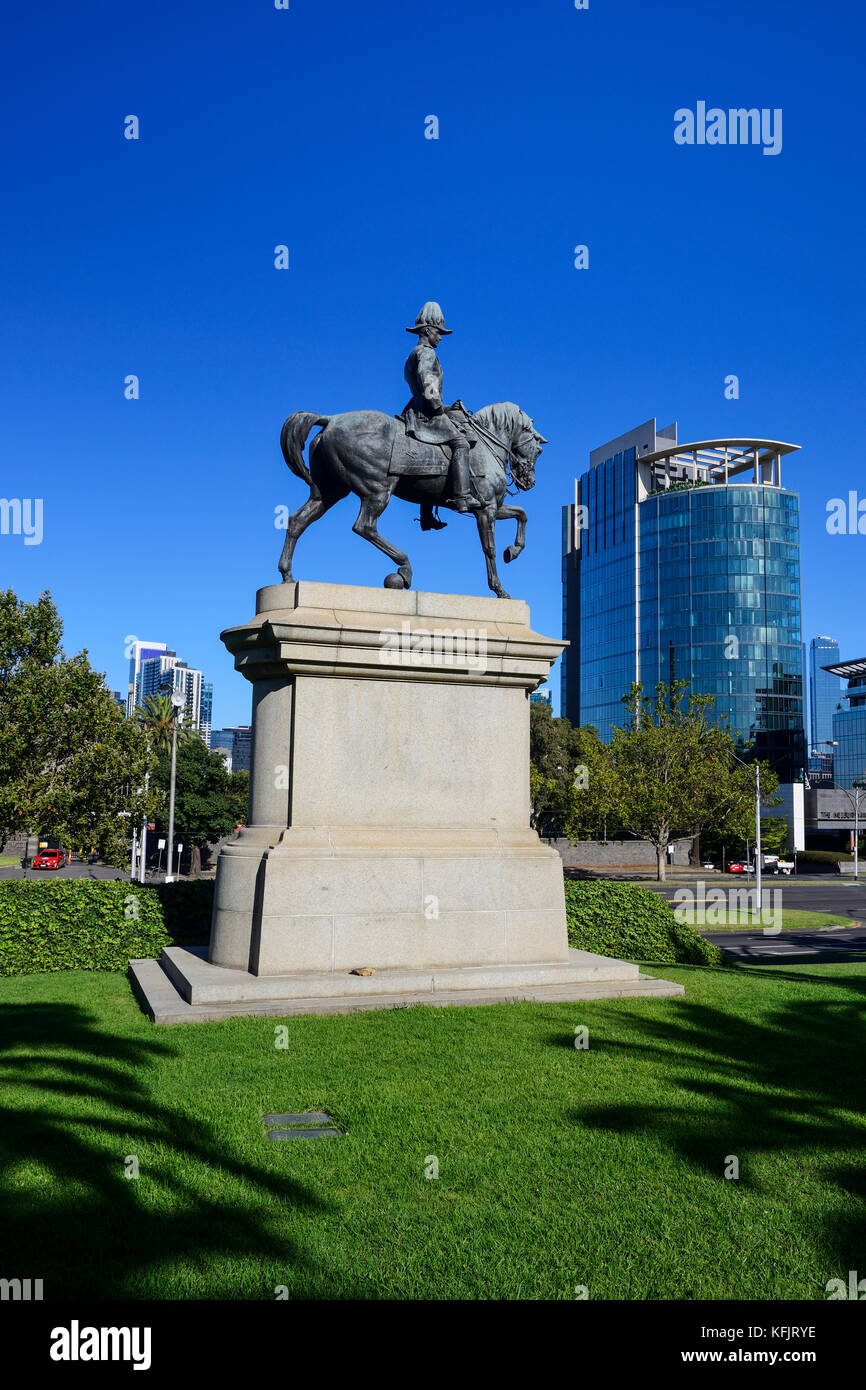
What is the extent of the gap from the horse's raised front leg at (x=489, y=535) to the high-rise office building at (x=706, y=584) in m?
97.5

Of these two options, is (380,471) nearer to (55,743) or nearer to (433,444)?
(433,444)

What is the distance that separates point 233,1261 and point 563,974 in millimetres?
6610

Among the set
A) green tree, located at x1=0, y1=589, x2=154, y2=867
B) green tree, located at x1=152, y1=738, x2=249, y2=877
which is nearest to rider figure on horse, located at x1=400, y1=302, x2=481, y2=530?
green tree, located at x1=0, y1=589, x2=154, y2=867

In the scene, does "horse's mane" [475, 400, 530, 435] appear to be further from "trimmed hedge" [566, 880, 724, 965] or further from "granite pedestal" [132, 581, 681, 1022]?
"trimmed hedge" [566, 880, 724, 965]

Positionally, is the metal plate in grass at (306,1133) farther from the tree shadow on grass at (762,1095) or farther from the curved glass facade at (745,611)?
the curved glass facade at (745,611)

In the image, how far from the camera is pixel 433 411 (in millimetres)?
11656

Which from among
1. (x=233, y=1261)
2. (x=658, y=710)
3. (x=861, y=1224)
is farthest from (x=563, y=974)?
A: (x=658, y=710)

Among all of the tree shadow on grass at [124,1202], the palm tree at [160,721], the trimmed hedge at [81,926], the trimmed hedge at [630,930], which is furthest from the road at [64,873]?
the tree shadow on grass at [124,1202]

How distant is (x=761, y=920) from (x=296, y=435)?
94.6ft

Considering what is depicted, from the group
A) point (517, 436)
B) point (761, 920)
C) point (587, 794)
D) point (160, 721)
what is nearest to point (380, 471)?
point (517, 436)

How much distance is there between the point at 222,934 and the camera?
1020cm

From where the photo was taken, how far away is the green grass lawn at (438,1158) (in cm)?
401

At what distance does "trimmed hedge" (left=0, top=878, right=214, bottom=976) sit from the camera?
475 inches

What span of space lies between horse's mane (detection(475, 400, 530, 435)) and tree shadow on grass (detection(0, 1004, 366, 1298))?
8.84 m
